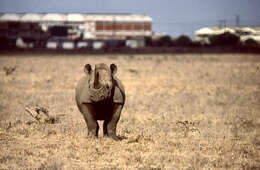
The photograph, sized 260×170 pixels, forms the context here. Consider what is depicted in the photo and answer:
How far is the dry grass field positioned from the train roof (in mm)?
54115

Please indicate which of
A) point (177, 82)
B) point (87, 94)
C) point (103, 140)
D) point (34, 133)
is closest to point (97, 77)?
point (87, 94)

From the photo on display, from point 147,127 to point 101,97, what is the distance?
417cm

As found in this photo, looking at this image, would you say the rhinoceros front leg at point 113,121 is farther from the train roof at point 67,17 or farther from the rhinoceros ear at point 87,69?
the train roof at point 67,17

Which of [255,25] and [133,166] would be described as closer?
[133,166]

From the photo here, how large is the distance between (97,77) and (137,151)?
5.50ft

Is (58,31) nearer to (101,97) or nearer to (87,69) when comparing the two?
(87,69)

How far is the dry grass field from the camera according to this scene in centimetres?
962

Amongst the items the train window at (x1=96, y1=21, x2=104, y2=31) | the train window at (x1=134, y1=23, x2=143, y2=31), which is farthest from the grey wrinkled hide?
the train window at (x1=134, y1=23, x2=143, y2=31)

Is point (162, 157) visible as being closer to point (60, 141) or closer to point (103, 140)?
point (103, 140)

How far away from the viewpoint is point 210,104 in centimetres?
1992

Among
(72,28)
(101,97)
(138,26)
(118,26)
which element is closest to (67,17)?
(72,28)

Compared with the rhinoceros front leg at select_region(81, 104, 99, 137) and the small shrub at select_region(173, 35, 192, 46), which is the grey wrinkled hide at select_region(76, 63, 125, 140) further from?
the small shrub at select_region(173, 35, 192, 46)

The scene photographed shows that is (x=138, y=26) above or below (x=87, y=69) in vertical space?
above

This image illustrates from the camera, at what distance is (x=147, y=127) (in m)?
14.1
